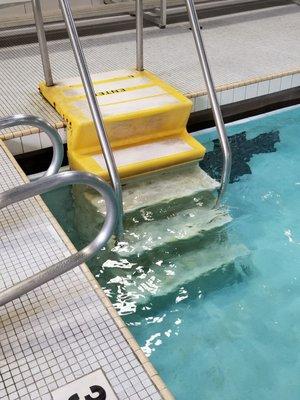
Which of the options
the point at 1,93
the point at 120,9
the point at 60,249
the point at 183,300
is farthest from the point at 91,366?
the point at 120,9

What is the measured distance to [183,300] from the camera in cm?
255

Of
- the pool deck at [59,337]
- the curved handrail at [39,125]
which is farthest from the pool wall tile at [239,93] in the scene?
the pool deck at [59,337]

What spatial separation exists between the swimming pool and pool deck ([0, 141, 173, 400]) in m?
0.64

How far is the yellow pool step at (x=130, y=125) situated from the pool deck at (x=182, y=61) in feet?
0.62

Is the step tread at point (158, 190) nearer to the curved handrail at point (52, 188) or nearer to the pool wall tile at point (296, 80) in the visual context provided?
the curved handrail at point (52, 188)

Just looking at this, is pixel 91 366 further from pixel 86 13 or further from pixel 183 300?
pixel 86 13

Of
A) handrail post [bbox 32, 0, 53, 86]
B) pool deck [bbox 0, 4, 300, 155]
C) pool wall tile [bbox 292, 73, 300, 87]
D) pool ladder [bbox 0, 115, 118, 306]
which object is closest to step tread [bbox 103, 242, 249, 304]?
pool ladder [bbox 0, 115, 118, 306]

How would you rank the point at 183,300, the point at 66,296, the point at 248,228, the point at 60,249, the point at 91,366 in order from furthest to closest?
the point at 248,228
the point at 183,300
the point at 60,249
the point at 66,296
the point at 91,366

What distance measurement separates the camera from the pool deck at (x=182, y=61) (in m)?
3.64

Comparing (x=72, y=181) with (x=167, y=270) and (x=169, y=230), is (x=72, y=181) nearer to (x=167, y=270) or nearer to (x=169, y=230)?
(x=167, y=270)

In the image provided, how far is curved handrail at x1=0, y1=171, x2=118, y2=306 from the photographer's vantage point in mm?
1387

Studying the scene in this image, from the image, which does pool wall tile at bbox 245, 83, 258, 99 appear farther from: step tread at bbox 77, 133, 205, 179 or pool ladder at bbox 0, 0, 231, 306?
pool ladder at bbox 0, 0, 231, 306

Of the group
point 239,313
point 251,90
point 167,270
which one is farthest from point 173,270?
point 251,90

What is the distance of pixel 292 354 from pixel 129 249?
1053 mm
